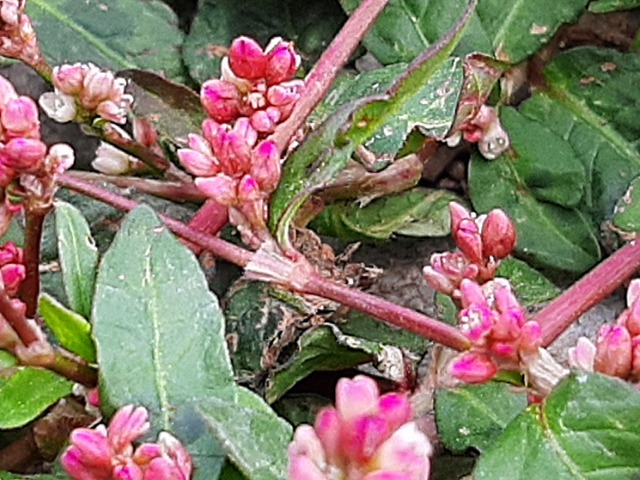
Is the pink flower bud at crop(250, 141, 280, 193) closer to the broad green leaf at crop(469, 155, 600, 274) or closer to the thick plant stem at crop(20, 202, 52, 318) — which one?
the thick plant stem at crop(20, 202, 52, 318)

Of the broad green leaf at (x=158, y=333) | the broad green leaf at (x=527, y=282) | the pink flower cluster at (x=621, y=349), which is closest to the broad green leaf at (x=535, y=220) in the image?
the broad green leaf at (x=527, y=282)

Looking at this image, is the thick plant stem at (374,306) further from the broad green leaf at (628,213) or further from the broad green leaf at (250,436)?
the broad green leaf at (628,213)

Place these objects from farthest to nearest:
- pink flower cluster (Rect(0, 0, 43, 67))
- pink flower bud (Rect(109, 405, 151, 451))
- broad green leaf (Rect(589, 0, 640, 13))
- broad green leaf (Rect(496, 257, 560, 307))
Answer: broad green leaf (Rect(589, 0, 640, 13))
broad green leaf (Rect(496, 257, 560, 307))
pink flower cluster (Rect(0, 0, 43, 67))
pink flower bud (Rect(109, 405, 151, 451))

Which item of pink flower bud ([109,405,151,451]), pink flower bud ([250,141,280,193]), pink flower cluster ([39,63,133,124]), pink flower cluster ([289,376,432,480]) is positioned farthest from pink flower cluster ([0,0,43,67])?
pink flower cluster ([289,376,432,480])

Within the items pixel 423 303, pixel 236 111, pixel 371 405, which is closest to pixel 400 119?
pixel 236 111

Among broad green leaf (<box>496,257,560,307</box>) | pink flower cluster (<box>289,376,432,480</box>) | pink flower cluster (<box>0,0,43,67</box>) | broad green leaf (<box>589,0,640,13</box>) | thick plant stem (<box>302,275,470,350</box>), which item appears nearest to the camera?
pink flower cluster (<box>289,376,432,480</box>)

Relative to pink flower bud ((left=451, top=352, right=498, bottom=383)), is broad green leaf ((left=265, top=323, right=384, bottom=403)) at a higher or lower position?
lower

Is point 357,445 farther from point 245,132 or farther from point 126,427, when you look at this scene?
point 245,132

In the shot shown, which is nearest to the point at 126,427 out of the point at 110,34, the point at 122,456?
the point at 122,456
